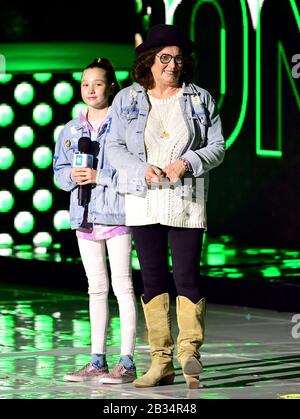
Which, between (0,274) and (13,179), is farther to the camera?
(13,179)

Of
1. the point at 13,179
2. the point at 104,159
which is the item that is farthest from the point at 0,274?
the point at 104,159

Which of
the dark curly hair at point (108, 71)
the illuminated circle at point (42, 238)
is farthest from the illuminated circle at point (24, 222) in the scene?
the dark curly hair at point (108, 71)

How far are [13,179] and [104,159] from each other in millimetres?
10422

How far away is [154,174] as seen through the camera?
24.4ft

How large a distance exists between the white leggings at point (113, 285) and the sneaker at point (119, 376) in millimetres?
111

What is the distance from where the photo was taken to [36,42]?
18516mm

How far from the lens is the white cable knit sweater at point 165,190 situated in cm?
753

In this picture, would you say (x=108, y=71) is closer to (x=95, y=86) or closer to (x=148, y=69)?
(x=95, y=86)

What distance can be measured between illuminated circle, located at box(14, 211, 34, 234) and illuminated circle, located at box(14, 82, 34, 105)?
58.6 inches

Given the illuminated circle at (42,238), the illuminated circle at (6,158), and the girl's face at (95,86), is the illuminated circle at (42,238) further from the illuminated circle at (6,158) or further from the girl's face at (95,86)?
the girl's face at (95,86)

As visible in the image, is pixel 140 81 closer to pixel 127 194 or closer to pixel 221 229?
pixel 127 194

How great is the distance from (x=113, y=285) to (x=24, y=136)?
10.6 m

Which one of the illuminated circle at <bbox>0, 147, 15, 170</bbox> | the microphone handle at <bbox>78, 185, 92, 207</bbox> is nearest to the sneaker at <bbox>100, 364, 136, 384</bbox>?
the microphone handle at <bbox>78, 185, 92, 207</bbox>

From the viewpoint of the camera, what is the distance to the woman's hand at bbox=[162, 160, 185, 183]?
7.46m
